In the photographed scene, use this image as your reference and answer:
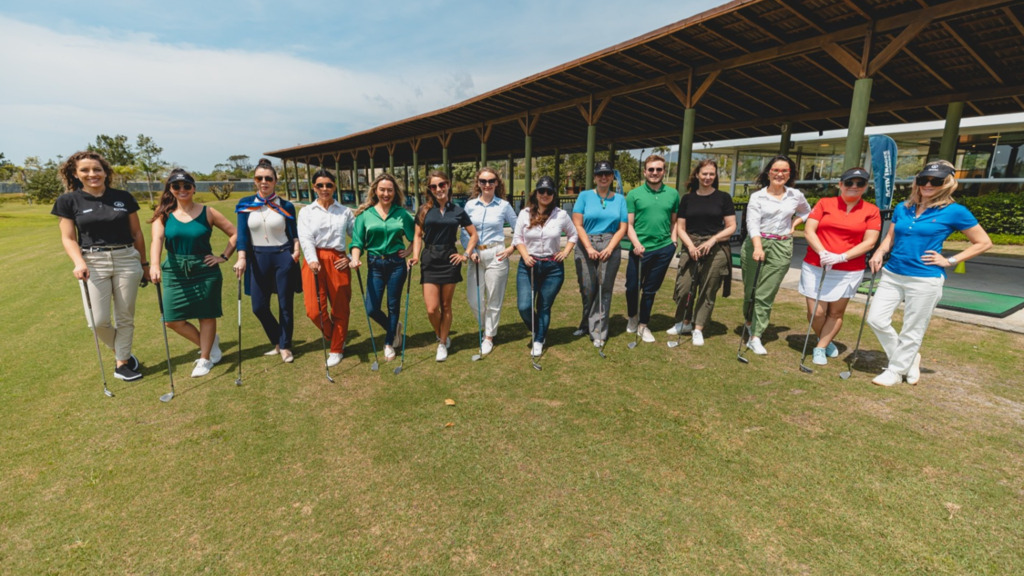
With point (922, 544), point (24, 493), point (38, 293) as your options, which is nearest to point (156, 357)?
point (24, 493)

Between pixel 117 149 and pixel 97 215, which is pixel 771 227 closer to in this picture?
pixel 97 215

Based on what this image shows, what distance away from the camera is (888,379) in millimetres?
3787

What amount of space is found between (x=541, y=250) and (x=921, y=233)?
9.76 ft

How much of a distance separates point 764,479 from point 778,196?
2.78 meters

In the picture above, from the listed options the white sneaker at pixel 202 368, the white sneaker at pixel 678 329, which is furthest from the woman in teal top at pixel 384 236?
the white sneaker at pixel 678 329

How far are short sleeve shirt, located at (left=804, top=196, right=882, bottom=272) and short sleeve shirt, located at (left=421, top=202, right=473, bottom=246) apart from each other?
316 cm

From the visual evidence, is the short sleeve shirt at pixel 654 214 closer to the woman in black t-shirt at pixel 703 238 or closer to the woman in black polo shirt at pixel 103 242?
the woman in black t-shirt at pixel 703 238

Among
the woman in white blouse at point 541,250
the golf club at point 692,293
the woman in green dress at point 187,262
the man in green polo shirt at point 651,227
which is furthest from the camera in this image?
the golf club at point 692,293

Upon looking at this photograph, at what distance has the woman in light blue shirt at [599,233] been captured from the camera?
14.7 ft

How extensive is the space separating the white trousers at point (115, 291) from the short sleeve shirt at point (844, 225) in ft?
19.6

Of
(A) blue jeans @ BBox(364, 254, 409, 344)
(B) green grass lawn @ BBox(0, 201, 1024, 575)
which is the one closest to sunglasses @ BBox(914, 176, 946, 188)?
(B) green grass lawn @ BBox(0, 201, 1024, 575)

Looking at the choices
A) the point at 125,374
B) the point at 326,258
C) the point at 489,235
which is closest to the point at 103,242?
the point at 125,374

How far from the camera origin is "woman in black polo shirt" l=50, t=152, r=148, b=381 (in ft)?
12.0

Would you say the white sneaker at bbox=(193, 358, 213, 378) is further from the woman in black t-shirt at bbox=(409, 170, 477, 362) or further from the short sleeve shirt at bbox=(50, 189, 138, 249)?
the woman in black t-shirt at bbox=(409, 170, 477, 362)
